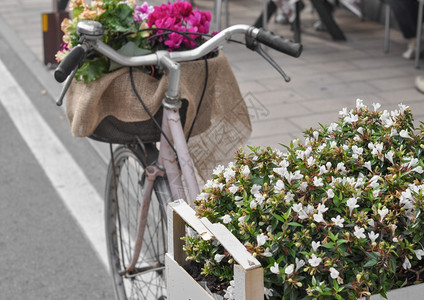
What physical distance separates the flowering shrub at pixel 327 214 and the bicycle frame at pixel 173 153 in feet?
2.29

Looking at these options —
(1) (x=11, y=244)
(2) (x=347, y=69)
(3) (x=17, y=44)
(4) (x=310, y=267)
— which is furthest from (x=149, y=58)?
(3) (x=17, y=44)

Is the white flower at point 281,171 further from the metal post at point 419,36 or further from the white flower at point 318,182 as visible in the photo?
the metal post at point 419,36

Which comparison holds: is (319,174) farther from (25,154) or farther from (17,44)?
(17,44)

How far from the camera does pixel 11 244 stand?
4.27m

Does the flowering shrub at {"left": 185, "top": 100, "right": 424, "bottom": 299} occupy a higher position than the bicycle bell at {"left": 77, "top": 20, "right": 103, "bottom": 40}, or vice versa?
the bicycle bell at {"left": 77, "top": 20, "right": 103, "bottom": 40}

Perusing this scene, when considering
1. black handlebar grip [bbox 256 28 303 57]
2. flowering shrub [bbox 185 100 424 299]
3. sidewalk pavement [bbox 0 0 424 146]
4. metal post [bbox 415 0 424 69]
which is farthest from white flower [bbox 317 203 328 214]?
metal post [bbox 415 0 424 69]

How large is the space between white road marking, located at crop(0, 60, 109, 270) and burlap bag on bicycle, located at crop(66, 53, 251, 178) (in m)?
1.51

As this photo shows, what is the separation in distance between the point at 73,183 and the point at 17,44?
405 centimetres

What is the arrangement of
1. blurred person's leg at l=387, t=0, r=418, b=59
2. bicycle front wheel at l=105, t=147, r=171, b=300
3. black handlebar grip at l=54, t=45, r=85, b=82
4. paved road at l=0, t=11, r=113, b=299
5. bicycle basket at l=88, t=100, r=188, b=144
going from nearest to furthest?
black handlebar grip at l=54, t=45, r=85, b=82 → bicycle basket at l=88, t=100, r=188, b=144 → bicycle front wheel at l=105, t=147, r=171, b=300 → paved road at l=0, t=11, r=113, b=299 → blurred person's leg at l=387, t=0, r=418, b=59

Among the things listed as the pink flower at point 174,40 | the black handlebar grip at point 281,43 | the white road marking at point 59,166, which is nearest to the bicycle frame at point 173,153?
the pink flower at point 174,40

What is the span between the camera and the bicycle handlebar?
91.7 inches

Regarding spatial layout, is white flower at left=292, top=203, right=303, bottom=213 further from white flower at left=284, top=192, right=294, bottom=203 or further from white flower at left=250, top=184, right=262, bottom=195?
white flower at left=250, top=184, right=262, bottom=195

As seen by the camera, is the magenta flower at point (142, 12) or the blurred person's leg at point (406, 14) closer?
the magenta flower at point (142, 12)

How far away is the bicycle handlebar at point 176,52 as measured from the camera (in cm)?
233
